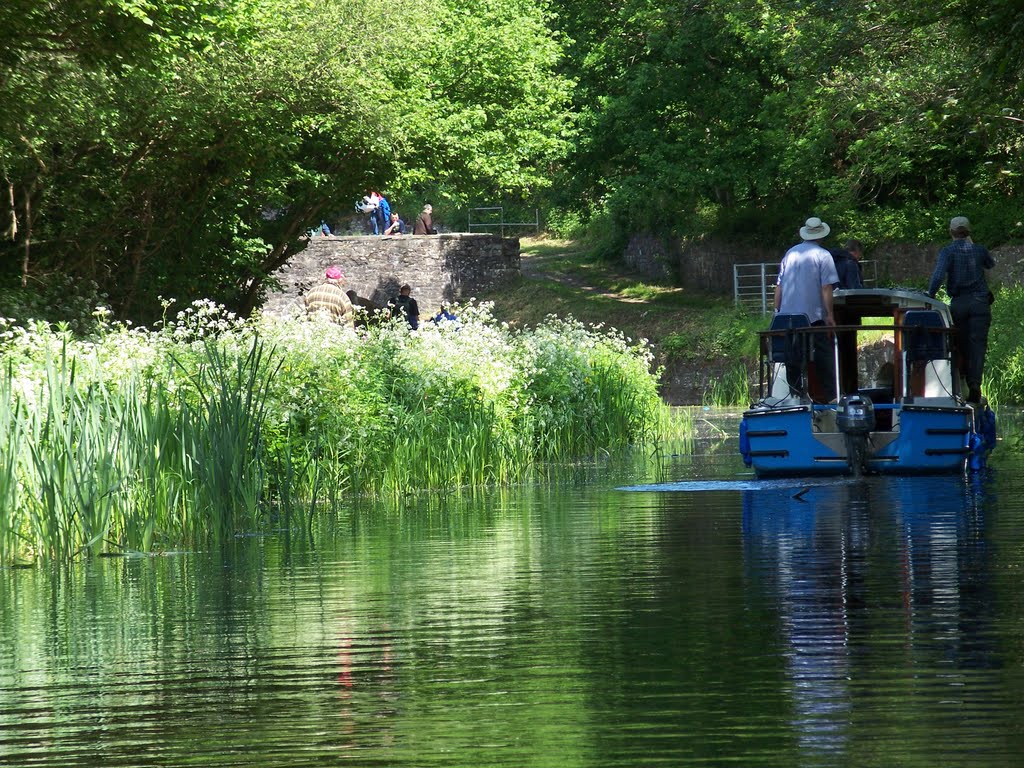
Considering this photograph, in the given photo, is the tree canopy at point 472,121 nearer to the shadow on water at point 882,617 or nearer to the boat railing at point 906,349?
the boat railing at point 906,349

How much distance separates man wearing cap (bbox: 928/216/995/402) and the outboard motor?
1.88m

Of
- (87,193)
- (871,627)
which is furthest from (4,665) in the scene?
(87,193)

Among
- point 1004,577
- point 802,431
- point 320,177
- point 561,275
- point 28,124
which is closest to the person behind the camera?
point 1004,577

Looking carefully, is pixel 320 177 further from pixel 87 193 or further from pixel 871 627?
pixel 871 627

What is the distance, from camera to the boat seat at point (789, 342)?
14711 mm

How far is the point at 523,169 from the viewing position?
4700 centimetres

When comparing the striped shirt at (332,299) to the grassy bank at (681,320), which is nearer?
the striped shirt at (332,299)

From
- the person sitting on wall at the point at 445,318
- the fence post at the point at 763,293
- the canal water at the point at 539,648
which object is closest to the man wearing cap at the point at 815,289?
the person sitting on wall at the point at 445,318

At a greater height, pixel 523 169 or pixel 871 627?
pixel 523 169

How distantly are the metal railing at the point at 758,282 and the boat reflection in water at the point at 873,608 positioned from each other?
1102 inches

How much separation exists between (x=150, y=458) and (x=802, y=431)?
662 cm

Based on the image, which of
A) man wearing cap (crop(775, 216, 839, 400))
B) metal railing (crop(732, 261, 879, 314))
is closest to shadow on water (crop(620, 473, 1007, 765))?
man wearing cap (crop(775, 216, 839, 400))

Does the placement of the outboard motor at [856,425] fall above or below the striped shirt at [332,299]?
below

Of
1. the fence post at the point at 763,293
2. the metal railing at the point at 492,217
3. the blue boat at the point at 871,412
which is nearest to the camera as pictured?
the blue boat at the point at 871,412
